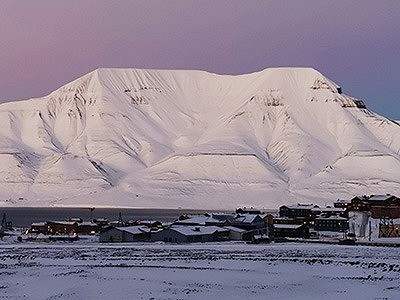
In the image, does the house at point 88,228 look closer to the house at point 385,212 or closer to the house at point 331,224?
the house at point 331,224

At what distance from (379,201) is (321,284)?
87.2 m

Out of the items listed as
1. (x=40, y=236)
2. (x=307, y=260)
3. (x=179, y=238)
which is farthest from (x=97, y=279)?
(x=40, y=236)

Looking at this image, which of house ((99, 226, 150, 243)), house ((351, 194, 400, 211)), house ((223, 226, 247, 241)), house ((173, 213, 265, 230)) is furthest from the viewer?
house ((351, 194, 400, 211))

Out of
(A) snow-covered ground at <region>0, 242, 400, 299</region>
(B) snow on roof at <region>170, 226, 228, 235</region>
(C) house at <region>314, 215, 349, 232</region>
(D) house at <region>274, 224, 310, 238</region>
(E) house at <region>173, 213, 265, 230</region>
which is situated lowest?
(C) house at <region>314, 215, 349, 232</region>

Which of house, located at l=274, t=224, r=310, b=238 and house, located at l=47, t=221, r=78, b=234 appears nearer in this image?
house, located at l=274, t=224, r=310, b=238

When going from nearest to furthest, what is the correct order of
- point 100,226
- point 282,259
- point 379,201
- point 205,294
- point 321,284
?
1. point 205,294
2. point 321,284
3. point 282,259
4. point 100,226
5. point 379,201

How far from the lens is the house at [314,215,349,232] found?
403ft

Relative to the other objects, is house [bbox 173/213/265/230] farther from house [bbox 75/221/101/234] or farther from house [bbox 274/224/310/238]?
house [bbox 75/221/101/234]

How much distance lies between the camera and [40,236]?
356ft

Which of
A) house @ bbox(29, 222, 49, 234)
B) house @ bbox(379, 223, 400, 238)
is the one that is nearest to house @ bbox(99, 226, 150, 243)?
house @ bbox(29, 222, 49, 234)

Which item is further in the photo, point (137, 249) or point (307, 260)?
point (137, 249)

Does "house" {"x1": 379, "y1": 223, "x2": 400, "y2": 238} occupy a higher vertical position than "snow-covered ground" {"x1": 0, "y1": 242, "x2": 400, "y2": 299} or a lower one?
lower

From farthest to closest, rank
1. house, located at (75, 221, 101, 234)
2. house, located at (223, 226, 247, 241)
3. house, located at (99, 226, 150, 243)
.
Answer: house, located at (75, 221, 101, 234), house, located at (223, 226, 247, 241), house, located at (99, 226, 150, 243)

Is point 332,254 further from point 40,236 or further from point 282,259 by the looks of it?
point 40,236
